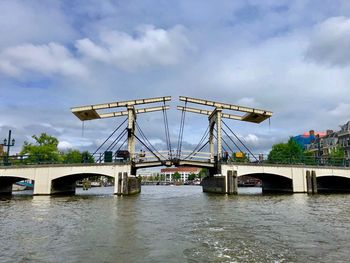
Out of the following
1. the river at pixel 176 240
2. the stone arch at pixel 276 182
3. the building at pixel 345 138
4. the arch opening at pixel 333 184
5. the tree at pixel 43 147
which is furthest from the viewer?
the building at pixel 345 138

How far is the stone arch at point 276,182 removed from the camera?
114 ft

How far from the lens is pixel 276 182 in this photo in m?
40.8

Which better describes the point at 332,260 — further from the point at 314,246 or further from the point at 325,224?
the point at 325,224

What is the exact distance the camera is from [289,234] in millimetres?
9672

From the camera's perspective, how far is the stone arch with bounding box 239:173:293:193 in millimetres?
34844

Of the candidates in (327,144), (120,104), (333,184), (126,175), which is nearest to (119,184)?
(126,175)

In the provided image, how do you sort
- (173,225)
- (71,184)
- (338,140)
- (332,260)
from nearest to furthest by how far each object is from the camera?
1. (332,260)
2. (173,225)
3. (71,184)
4. (338,140)

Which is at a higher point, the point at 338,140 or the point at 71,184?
the point at 338,140

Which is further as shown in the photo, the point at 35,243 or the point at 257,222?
the point at 257,222

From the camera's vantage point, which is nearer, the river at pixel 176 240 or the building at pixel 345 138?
the river at pixel 176 240

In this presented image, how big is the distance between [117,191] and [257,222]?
19.1 meters

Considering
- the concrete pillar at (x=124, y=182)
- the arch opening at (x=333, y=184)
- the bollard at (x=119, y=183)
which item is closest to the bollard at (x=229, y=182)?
the concrete pillar at (x=124, y=182)

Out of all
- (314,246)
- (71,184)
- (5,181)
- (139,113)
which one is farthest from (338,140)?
(314,246)

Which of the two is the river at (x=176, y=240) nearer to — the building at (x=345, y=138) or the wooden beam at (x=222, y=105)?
the wooden beam at (x=222, y=105)
